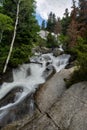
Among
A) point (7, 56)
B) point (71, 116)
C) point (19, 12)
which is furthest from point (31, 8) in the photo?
point (71, 116)

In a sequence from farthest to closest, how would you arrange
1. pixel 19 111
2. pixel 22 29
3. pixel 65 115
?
pixel 22 29 < pixel 19 111 < pixel 65 115

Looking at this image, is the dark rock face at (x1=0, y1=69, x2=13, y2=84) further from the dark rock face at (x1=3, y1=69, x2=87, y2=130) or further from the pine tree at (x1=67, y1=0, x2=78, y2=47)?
the dark rock face at (x1=3, y1=69, x2=87, y2=130)

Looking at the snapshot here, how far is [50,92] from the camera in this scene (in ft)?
49.4

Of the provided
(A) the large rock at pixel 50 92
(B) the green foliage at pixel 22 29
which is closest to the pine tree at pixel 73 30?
(B) the green foliage at pixel 22 29

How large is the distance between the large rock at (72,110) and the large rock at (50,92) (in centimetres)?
162

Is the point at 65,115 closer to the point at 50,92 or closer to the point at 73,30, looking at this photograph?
the point at 50,92

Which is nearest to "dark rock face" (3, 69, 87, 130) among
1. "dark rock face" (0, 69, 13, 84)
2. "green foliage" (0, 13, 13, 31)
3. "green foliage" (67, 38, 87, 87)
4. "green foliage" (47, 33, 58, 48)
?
"green foliage" (67, 38, 87, 87)

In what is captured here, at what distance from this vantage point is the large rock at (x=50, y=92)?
14027 mm

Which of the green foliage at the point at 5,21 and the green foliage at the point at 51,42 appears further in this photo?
the green foliage at the point at 51,42

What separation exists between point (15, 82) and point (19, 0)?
9242mm

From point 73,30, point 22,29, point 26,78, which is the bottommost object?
point 26,78

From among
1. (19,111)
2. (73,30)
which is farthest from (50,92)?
(73,30)

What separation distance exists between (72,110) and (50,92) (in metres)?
3.69

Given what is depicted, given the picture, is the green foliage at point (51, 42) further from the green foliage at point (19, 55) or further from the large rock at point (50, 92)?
the large rock at point (50, 92)
